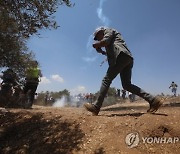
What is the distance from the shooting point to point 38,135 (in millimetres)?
6004

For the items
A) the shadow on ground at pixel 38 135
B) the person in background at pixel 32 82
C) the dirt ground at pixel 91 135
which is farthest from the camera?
the person in background at pixel 32 82

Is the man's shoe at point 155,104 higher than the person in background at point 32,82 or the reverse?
the reverse

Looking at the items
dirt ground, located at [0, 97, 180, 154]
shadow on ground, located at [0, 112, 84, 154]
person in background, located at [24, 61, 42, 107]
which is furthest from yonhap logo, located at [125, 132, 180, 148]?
person in background, located at [24, 61, 42, 107]

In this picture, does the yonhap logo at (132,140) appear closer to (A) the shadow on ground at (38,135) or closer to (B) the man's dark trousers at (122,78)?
(A) the shadow on ground at (38,135)

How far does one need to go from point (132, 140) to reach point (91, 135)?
2.65 ft

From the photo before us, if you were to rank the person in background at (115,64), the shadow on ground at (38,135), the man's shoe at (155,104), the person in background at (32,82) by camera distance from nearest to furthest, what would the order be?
the shadow on ground at (38,135), the man's shoe at (155,104), the person in background at (115,64), the person in background at (32,82)

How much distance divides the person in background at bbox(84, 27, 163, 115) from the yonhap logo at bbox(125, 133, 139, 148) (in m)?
1.25

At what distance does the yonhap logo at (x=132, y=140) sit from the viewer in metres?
5.20

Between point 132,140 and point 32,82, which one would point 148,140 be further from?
point 32,82

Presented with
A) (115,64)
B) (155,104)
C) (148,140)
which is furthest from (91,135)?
(115,64)

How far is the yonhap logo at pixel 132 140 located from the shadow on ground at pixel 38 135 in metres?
0.87

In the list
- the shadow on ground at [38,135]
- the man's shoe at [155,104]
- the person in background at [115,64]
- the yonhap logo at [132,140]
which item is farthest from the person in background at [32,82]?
the yonhap logo at [132,140]

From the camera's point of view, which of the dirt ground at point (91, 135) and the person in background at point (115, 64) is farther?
the person in background at point (115, 64)

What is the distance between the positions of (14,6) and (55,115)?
3504mm
